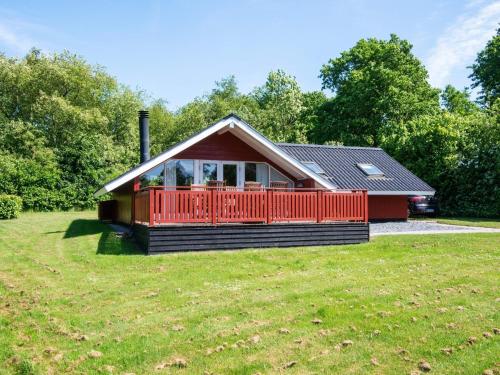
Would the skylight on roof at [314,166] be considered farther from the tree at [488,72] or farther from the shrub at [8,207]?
the tree at [488,72]

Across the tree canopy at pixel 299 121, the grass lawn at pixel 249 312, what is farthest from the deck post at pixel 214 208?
the tree canopy at pixel 299 121

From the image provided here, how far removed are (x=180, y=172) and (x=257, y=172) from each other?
10.1 feet

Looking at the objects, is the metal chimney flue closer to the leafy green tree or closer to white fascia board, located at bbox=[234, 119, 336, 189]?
white fascia board, located at bbox=[234, 119, 336, 189]

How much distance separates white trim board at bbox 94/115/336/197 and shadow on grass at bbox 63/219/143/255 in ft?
5.23

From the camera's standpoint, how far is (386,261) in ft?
36.1

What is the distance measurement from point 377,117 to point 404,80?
3.82m

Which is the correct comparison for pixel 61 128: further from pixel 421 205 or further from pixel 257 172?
pixel 421 205

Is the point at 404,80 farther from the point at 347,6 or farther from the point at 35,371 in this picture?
the point at 35,371

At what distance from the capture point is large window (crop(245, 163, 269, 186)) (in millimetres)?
18125

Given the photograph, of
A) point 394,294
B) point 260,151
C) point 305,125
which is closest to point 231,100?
point 305,125

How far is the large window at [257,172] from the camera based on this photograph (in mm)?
18125

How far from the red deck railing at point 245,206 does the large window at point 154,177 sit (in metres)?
1.86

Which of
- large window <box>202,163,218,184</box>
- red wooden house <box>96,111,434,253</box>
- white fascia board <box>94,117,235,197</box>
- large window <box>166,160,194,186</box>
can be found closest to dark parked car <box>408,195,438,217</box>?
red wooden house <box>96,111,434,253</box>

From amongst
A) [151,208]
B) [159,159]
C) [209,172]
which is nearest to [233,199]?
[151,208]
